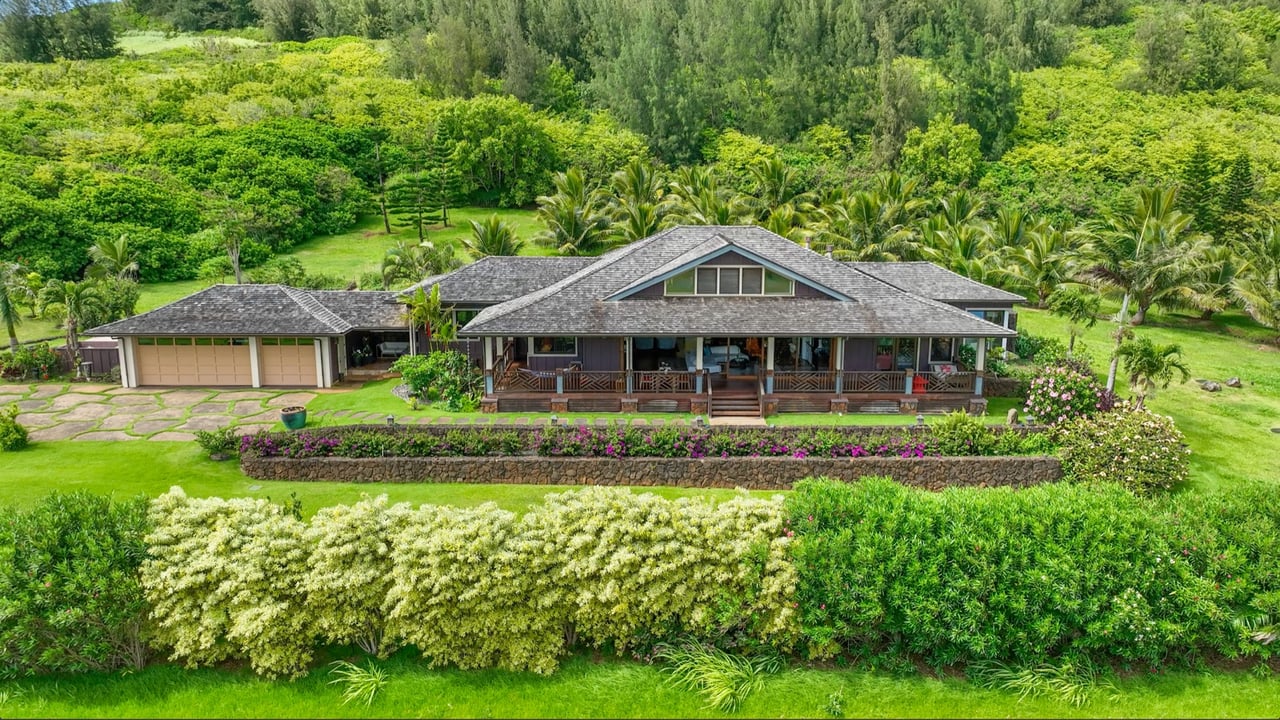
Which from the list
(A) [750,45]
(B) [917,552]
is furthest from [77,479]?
(A) [750,45]

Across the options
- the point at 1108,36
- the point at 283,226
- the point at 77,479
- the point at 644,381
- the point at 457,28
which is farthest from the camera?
the point at 1108,36

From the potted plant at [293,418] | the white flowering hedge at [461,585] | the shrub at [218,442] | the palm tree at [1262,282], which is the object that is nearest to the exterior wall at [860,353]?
the white flowering hedge at [461,585]

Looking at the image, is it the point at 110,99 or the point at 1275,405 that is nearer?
the point at 1275,405

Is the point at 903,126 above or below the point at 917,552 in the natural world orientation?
above

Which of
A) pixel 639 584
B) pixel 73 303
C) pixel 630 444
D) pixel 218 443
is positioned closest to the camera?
pixel 639 584

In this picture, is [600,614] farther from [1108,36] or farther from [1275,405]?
[1108,36]

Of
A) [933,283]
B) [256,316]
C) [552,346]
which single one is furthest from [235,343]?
[933,283]

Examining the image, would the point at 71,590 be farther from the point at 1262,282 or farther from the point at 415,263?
the point at 1262,282

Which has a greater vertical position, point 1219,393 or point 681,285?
point 681,285
